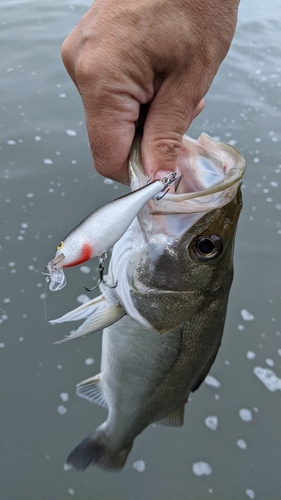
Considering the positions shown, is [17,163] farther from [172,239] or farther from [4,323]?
[172,239]

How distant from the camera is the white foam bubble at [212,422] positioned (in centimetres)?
239

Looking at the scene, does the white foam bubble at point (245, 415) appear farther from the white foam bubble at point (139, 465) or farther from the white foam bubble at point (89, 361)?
the white foam bubble at point (89, 361)

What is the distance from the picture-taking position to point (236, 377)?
8.46 ft

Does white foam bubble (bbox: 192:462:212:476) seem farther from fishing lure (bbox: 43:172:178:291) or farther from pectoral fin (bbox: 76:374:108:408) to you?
fishing lure (bbox: 43:172:178:291)

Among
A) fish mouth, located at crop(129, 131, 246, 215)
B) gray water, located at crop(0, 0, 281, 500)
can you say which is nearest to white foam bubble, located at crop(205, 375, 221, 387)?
gray water, located at crop(0, 0, 281, 500)

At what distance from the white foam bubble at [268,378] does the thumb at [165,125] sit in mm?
1787

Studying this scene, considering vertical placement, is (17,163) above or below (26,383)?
above

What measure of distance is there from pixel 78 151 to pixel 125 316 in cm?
253

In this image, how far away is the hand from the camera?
1045 mm

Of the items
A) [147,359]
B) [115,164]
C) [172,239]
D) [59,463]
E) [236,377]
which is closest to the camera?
[115,164]

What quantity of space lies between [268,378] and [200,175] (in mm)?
1673

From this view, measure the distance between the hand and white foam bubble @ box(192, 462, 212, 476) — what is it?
1.72 meters

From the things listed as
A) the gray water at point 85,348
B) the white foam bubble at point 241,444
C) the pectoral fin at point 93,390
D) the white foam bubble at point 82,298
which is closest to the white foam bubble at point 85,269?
the gray water at point 85,348

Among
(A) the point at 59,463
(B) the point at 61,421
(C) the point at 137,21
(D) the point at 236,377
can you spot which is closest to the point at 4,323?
(B) the point at 61,421
